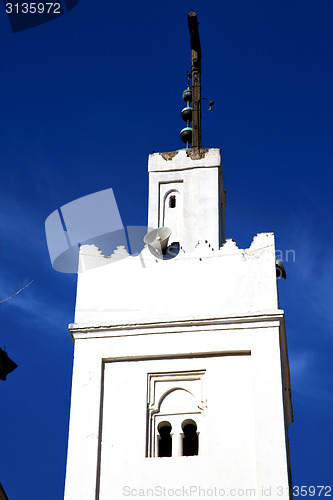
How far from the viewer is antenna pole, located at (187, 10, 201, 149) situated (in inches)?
947

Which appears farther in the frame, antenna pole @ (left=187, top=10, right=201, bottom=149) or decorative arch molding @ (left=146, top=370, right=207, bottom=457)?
antenna pole @ (left=187, top=10, right=201, bottom=149)

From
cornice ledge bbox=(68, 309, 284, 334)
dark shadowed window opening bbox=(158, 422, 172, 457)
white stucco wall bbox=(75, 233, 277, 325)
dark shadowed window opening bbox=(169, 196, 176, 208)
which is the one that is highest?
dark shadowed window opening bbox=(169, 196, 176, 208)

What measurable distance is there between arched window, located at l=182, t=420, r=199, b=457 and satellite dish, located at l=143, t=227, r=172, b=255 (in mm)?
3482

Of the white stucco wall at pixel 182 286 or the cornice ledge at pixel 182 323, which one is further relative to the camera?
the white stucco wall at pixel 182 286

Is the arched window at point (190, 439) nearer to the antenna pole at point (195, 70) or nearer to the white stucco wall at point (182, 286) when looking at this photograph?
the white stucco wall at point (182, 286)

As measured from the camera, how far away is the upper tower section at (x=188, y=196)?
21844 mm

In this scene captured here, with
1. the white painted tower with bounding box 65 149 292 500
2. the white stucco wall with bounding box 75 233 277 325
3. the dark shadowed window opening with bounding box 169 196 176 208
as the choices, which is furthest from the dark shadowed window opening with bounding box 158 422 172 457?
the dark shadowed window opening with bounding box 169 196 176 208

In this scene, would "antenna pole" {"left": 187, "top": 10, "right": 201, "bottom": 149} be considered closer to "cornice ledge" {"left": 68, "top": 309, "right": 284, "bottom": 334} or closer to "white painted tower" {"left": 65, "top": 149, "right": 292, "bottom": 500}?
"white painted tower" {"left": 65, "top": 149, "right": 292, "bottom": 500}

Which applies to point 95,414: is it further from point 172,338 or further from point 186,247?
point 186,247

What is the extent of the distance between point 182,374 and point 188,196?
4.16m

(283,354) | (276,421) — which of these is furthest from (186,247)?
(276,421)

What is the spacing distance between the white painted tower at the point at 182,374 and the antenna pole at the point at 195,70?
9.54 feet

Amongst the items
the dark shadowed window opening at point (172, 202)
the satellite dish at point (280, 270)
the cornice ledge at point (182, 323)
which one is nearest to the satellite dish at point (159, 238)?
the dark shadowed window opening at point (172, 202)

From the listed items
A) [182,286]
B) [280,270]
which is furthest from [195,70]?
[182,286]
